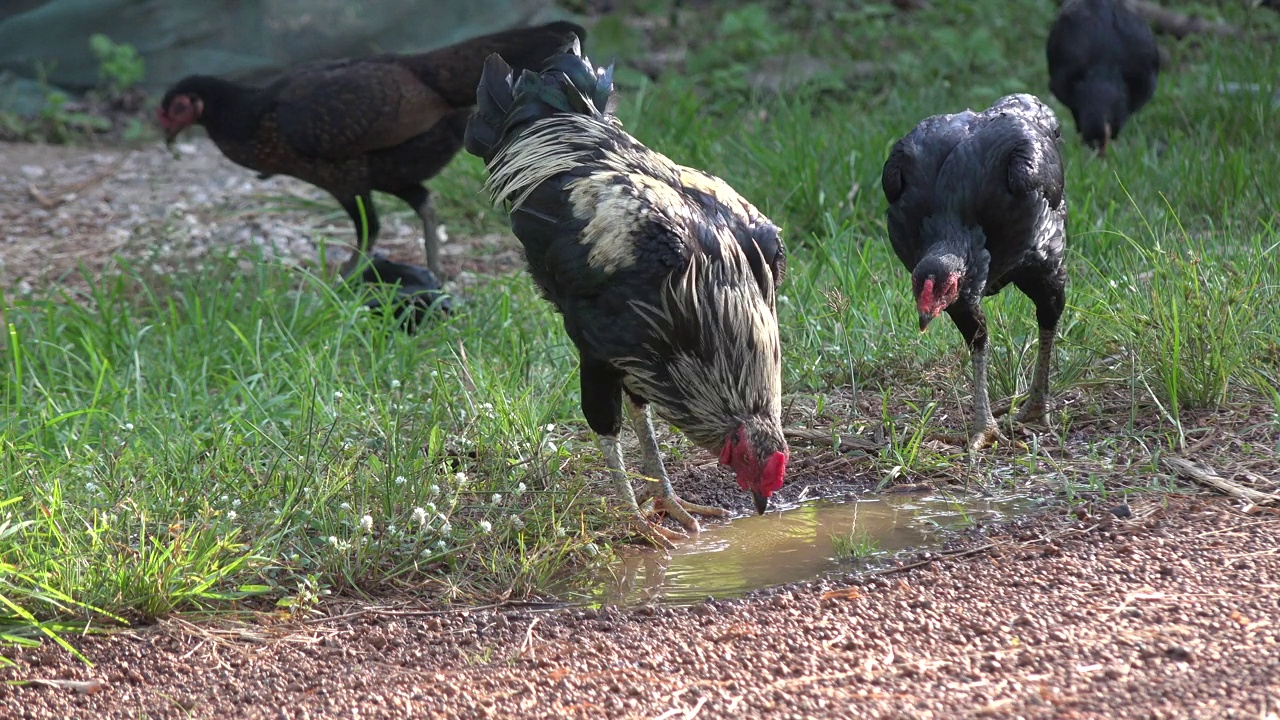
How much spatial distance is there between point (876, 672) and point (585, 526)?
4.17 feet

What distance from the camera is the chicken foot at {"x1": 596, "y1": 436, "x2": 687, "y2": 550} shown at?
401 centimetres

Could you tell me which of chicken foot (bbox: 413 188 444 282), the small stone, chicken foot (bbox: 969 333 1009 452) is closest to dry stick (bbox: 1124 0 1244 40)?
chicken foot (bbox: 413 188 444 282)

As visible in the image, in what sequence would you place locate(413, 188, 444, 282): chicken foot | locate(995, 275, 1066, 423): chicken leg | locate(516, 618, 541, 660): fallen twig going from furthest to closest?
locate(413, 188, 444, 282): chicken foot → locate(995, 275, 1066, 423): chicken leg → locate(516, 618, 541, 660): fallen twig

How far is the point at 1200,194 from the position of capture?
639 centimetres

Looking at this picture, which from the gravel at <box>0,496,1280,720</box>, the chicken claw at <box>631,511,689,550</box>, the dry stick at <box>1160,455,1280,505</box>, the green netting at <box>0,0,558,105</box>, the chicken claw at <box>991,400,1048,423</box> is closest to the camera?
the gravel at <box>0,496,1280,720</box>

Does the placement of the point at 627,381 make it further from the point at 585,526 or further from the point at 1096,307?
the point at 1096,307

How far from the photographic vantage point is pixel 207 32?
9.59m

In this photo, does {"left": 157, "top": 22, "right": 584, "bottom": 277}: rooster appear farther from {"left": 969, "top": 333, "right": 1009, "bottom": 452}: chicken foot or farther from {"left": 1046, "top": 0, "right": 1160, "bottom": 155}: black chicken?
{"left": 1046, "top": 0, "right": 1160, "bottom": 155}: black chicken

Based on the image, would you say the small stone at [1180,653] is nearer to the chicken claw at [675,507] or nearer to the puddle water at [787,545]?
the puddle water at [787,545]

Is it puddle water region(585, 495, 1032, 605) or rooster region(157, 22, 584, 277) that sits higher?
rooster region(157, 22, 584, 277)

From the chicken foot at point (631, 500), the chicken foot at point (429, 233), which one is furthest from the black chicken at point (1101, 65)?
the chicken foot at point (631, 500)

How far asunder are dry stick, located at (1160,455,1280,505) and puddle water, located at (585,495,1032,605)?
1.53 feet

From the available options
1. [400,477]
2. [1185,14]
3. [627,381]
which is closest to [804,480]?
[627,381]

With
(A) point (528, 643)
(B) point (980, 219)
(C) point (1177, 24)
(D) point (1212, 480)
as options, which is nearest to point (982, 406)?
(B) point (980, 219)
